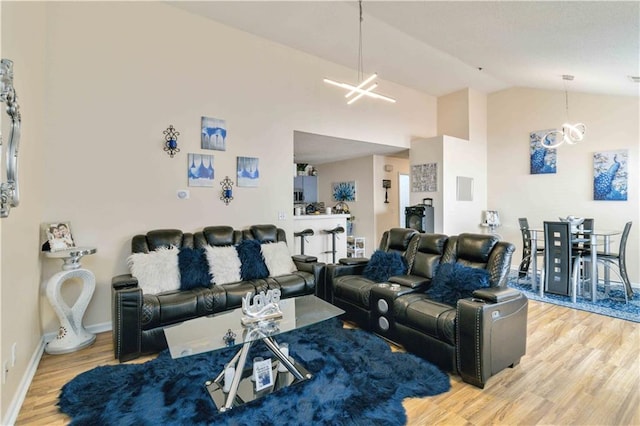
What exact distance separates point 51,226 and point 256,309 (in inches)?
91.3

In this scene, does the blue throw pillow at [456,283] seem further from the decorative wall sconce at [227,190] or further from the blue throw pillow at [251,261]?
the decorative wall sconce at [227,190]

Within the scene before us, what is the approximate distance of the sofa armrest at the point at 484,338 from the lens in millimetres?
2234

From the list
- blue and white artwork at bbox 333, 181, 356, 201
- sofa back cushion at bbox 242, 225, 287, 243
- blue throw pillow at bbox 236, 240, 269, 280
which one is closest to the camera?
blue throw pillow at bbox 236, 240, 269, 280

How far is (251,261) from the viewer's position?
3.68 meters

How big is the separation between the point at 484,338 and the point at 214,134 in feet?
12.2

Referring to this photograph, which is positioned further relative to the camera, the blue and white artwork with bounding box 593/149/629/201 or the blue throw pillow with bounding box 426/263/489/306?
the blue and white artwork with bounding box 593/149/629/201

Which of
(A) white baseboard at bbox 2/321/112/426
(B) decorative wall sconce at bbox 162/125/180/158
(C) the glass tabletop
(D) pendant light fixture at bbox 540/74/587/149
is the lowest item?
(A) white baseboard at bbox 2/321/112/426

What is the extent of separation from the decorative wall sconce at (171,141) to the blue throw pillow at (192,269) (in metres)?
1.24

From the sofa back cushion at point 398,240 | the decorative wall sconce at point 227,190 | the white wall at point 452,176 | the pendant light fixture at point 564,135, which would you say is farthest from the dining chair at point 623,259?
the decorative wall sconce at point 227,190

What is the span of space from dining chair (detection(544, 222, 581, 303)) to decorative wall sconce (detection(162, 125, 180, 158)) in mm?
5137

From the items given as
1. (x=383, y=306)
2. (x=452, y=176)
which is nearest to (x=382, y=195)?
(x=452, y=176)

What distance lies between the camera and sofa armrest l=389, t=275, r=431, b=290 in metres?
3.16

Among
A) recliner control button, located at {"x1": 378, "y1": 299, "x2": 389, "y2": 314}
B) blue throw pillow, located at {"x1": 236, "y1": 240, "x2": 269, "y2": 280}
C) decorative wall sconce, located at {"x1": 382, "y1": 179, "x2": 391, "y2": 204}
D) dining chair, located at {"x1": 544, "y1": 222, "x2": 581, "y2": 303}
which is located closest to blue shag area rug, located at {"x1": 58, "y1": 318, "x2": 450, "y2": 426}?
recliner control button, located at {"x1": 378, "y1": 299, "x2": 389, "y2": 314}

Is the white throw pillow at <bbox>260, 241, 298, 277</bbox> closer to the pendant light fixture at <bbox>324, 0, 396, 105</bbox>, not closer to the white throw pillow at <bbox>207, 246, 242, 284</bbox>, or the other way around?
the white throw pillow at <bbox>207, 246, 242, 284</bbox>
